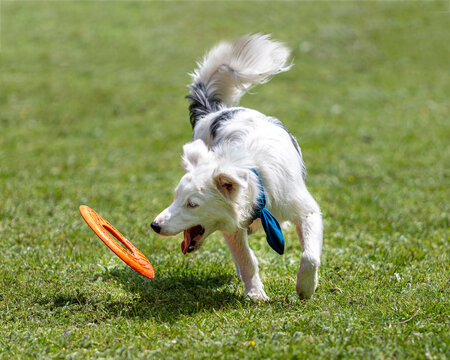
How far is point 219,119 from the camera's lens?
568 centimetres

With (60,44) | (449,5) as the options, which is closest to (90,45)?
(60,44)

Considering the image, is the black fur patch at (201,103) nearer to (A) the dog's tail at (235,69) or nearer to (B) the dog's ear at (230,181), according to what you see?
Result: (A) the dog's tail at (235,69)

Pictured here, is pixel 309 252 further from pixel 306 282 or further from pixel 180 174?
pixel 180 174

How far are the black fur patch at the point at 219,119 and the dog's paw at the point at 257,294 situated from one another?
1.58 metres

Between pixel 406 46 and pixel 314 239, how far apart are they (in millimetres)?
17201

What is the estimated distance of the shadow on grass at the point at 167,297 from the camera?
15.7ft

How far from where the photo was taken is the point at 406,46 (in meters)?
20.3

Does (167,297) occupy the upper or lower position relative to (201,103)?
lower

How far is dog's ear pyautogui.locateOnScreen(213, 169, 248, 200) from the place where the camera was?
4348 mm

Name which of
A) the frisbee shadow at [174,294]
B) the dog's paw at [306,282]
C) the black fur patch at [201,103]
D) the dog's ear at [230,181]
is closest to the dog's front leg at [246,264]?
the frisbee shadow at [174,294]

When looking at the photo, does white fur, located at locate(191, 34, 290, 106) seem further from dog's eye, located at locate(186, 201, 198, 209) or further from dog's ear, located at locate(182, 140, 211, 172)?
dog's eye, located at locate(186, 201, 198, 209)

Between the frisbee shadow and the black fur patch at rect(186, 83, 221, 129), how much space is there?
1863 mm

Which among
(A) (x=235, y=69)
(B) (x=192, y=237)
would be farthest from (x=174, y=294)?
(A) (x=235, y=69)

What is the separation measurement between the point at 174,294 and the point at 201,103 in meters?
2.32
